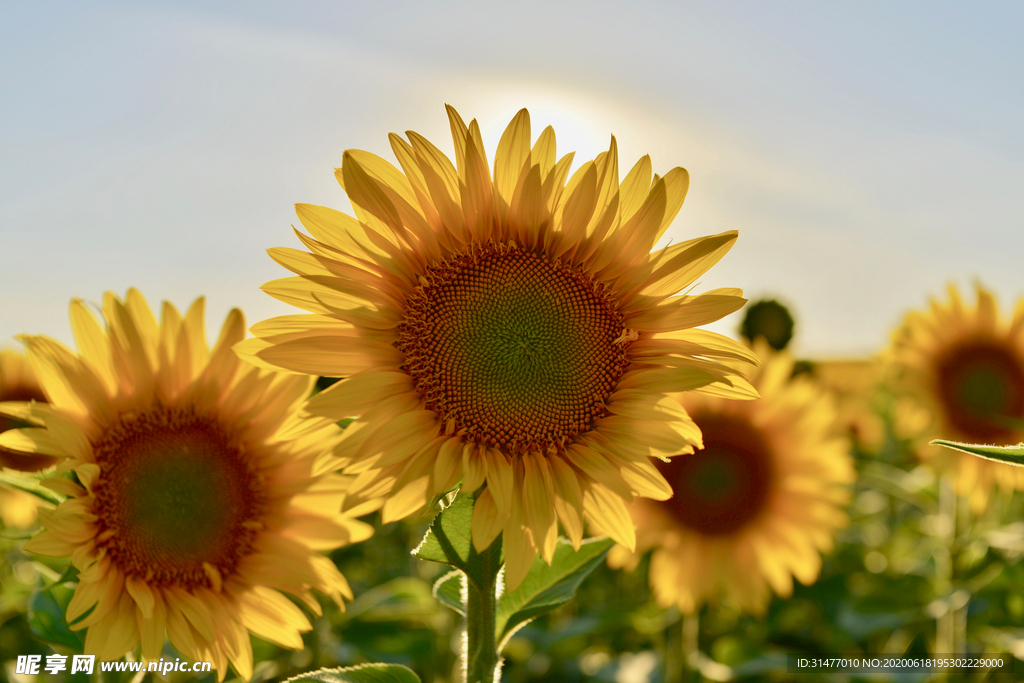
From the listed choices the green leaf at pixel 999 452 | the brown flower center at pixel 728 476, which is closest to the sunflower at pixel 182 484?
the green leaf at pixel 999 452

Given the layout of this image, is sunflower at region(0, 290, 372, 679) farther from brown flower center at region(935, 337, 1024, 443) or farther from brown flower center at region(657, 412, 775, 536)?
brown flower center at region(935, 337, 1024, 443)

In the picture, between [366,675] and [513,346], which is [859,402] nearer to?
[513,346]

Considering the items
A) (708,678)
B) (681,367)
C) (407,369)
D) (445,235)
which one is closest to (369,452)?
(407,369)

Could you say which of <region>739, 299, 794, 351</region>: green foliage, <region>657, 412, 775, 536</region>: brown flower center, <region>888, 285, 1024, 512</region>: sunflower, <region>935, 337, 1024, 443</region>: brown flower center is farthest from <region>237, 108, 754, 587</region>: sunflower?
<region>739, 299, 794, 351</region>: green foliage

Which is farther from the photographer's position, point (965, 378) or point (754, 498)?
point (965, 378)

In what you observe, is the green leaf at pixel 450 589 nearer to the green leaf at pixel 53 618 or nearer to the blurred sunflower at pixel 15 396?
the green leaf at pixel 53 618

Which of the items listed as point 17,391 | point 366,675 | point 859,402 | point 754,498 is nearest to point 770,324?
point 754,498

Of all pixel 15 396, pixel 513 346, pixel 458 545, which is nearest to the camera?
pixel 458 545
